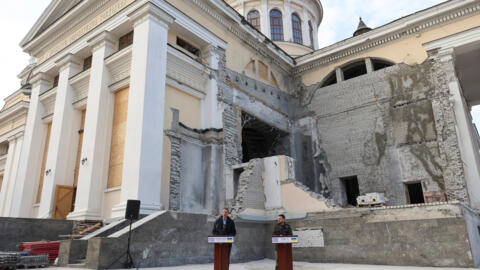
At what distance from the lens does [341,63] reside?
20141 millimetres

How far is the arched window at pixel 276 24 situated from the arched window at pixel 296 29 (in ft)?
3.67

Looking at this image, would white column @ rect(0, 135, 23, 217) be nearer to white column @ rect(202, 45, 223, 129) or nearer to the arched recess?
white column @ rect(202, 45, 223, 129)

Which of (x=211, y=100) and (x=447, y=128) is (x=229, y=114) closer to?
(x=211, y=100)

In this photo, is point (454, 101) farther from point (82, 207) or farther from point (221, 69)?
point (82, 207)

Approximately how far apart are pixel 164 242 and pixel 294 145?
12.7 metres

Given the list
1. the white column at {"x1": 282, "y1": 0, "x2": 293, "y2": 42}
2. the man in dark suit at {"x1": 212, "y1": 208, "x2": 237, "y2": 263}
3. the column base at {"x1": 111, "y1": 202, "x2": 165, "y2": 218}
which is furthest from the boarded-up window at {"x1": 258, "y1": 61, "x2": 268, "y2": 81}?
the man in dark suit at {"x1": 212, "y1": 208, "x2": 237, "y2": 263}

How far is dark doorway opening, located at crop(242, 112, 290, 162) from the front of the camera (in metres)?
19.7

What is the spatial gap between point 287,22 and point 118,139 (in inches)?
707

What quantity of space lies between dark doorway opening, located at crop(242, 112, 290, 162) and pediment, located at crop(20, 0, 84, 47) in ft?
36.4

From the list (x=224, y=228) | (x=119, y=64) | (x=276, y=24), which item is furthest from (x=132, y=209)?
(x=276, y=24)

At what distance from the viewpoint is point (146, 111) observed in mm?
12242

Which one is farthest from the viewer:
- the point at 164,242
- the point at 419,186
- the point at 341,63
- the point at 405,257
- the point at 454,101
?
the point at 341,63

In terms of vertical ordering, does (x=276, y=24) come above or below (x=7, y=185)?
above

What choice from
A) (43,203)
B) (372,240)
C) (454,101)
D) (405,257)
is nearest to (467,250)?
(405,257)
